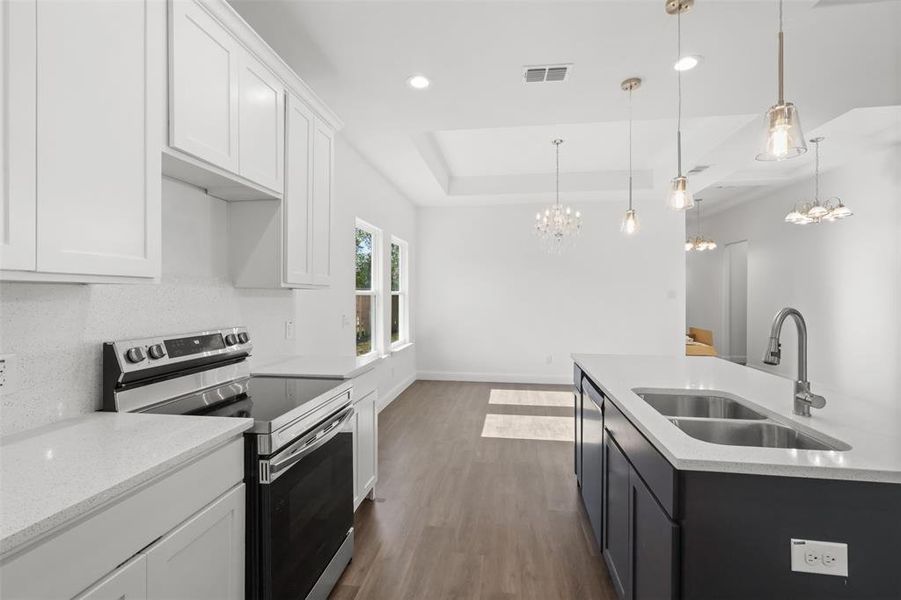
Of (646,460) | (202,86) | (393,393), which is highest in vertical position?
(202,86)

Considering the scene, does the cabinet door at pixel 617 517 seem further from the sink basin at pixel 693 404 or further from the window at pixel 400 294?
the window at pixel 400 294

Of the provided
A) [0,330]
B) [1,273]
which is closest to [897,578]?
[1,273]

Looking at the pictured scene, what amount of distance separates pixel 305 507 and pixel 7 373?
103 cm

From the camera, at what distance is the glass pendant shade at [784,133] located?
152 cm

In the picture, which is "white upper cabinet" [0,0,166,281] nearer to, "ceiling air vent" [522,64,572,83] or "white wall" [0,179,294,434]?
"white wall" [0,179,294,434]

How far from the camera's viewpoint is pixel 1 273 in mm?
987

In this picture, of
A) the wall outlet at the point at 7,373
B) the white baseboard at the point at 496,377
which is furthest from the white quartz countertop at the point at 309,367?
the white baseboard at the point at 496,377

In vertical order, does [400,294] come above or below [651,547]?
above

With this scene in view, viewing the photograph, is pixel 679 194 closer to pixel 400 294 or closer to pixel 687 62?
pixel 687 62

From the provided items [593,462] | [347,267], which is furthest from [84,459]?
[347,267]

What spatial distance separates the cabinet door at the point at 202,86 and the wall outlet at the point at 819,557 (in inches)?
87.3

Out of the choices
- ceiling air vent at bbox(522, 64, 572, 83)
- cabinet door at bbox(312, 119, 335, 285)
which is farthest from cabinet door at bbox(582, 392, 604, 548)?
ceiling air vent at bbox(522, 64, 572, 83)

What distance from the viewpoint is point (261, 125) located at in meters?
1.96

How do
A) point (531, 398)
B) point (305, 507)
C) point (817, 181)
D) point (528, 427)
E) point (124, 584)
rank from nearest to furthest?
1. point (124, 584)
2. point (305, 507)
3. point (528, 427)
4. point (531, 398)
5. point (817, 181)
